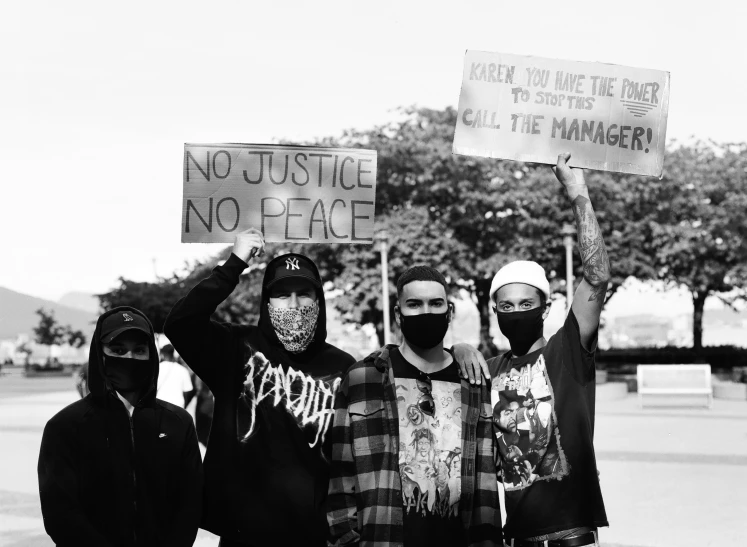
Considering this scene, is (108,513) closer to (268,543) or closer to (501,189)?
(268,543)

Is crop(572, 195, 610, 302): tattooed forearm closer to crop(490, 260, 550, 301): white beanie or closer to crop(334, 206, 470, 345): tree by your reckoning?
crop(490, 260, 550, 301): white beanie

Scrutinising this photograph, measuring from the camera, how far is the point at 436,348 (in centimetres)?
401

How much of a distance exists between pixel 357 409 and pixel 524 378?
723mm

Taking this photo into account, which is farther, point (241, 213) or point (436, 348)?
point (241, 213)

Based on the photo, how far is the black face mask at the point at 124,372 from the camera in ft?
13.1

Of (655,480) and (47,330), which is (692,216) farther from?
(47,330)

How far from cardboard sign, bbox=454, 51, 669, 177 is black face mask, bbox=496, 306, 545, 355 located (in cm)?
97

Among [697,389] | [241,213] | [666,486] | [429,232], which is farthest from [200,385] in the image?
[429,232]

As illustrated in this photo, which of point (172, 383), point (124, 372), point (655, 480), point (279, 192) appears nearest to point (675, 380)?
point (655, 480)

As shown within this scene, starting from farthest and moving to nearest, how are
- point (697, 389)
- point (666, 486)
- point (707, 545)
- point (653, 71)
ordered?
point (697, 389), point (666, 486), point (707, 545), point (653, 71)

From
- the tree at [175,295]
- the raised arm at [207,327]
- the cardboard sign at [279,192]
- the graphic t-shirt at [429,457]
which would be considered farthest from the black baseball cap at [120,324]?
the tree at [175,295]

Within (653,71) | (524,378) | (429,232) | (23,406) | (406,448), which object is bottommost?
(23,406)

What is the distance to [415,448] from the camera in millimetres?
3859

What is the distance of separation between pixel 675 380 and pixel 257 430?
21.2 meters
